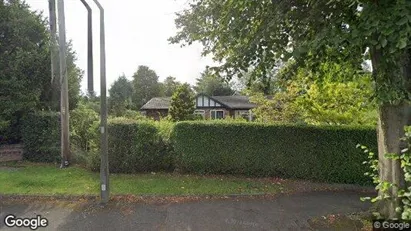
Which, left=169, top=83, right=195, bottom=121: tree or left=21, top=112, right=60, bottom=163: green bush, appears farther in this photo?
left=169, top=83, right=195, bottom=121: tree

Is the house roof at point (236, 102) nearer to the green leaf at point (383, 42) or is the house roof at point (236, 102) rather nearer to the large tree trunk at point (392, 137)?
the large tree trunk at point (392, 137)

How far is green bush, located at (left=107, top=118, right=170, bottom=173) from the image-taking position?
9.29 metres

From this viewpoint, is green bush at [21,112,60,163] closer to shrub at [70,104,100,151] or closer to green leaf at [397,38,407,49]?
shrub at [70,104,100,151]

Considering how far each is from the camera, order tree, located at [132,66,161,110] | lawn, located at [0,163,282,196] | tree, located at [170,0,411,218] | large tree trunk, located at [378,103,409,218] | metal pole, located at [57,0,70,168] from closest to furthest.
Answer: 1. tree, located at [170,0,411,218]
2. large tree trunk, located at [378,103,409,218]
3. lawn, located at [0,163,282,196]
4. metal pole, located at [57,0,70,168]
5. tree, located at [132,66,161,110]

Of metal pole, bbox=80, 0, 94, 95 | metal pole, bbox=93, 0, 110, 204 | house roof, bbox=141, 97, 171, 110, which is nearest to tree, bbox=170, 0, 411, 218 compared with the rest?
metal pole, bbox=93, 0, 110, 204

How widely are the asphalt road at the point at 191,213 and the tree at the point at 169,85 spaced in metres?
44.9

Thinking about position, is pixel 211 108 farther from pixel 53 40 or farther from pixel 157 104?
pixel 53 40

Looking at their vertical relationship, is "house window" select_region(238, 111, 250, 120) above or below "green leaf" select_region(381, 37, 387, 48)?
below

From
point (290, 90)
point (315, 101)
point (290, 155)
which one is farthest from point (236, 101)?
point (290, 155)

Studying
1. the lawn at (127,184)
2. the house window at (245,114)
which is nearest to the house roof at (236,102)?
the house window at (245,114)

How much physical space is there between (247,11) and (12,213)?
645 cm

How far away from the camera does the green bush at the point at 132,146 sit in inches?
366

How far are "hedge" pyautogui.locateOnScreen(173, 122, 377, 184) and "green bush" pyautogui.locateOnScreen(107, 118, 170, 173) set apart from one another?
31.9 inches

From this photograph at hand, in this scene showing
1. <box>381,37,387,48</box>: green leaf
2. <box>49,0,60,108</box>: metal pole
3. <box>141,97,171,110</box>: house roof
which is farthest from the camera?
<box>141,97,171,110</box>: house roof
